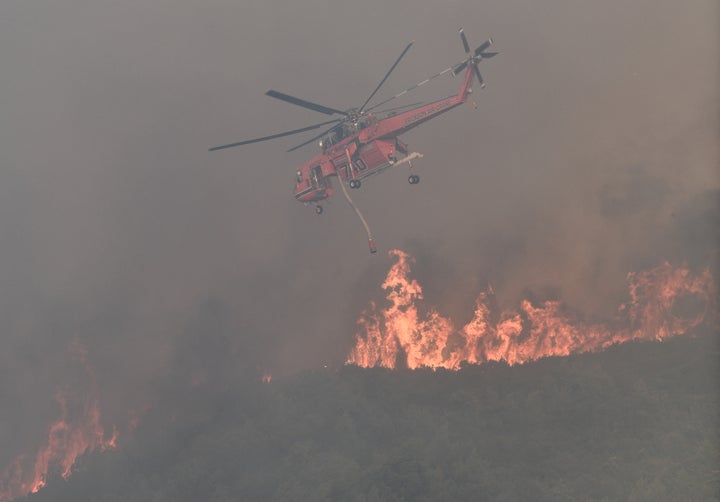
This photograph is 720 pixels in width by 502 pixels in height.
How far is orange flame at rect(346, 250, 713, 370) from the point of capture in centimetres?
6838

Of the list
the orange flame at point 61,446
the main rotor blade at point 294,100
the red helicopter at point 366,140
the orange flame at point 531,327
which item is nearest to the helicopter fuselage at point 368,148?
the red helicopter at point 366,140

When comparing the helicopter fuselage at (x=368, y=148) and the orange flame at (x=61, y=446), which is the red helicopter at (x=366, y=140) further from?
the orange flame at (x=61, y=446)

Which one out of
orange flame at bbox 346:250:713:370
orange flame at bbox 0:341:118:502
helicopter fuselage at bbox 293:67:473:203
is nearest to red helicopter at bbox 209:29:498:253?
helicopter fuselage at bbox 293:67:473:203

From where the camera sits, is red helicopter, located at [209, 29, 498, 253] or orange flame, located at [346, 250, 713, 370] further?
orange flame, located at [346, 250, 713, 370]

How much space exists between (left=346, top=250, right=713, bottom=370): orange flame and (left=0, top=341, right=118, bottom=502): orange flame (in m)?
43.3

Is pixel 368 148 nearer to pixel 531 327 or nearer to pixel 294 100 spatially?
pixel 294 100

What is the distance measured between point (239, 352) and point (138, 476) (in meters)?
27.2

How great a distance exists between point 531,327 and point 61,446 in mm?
71787

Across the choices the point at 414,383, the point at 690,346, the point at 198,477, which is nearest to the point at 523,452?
the point at 414,383

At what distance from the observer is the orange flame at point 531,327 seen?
68375 mm

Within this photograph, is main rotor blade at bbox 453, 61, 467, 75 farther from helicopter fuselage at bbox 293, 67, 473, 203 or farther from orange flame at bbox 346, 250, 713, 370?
orange flame at bbox 346, 250, 713, 370

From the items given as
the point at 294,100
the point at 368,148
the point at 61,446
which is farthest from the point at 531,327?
the point at 61,446

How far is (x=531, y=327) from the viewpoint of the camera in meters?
71.8

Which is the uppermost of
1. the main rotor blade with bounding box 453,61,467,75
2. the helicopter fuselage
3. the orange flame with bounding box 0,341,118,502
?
the main rotor blade with bounding box 453,61,467,75
